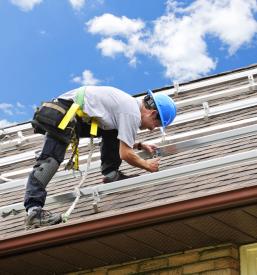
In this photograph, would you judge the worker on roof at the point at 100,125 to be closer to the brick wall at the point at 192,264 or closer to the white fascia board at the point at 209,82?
the brick wall at the point at 192,264

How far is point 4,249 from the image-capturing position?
598 centimetres

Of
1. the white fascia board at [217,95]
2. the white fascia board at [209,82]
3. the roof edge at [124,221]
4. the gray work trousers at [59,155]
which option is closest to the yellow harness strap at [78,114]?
the gray work trousers at [59,155]

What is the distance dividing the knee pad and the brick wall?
0.94 m

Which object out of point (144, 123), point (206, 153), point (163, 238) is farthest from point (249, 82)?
point (163, 238)

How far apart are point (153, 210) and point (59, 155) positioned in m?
1.20

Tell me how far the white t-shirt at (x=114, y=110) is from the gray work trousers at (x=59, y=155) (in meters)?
0.27

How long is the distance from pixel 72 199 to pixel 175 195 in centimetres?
93

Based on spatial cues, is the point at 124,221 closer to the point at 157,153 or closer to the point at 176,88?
the point at 157,153

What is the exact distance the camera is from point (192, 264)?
5965 mm

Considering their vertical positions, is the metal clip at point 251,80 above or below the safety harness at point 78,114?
above

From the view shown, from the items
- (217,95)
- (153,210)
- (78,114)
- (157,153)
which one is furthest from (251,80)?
(153,210)

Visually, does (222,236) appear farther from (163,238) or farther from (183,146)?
(183,146)

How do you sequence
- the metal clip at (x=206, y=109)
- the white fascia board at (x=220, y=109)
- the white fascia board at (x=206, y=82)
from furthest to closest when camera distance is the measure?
the white fascia board at (x=206, y=82), the metal clip at (x=206, y=109), the white fascia board at (x=220, y=109)

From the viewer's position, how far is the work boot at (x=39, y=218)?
6074 mm
